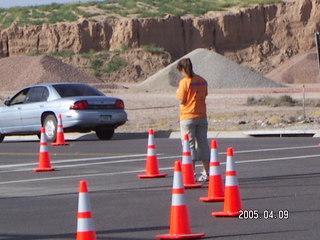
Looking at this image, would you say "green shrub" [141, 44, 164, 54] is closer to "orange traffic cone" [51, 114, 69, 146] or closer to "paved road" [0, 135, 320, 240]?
"orange traffic cone" [51, 114, 69, 146]

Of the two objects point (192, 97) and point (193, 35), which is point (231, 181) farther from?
point (193, 35)

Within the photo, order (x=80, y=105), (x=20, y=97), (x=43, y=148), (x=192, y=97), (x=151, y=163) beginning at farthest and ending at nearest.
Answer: (x=20, y=97) < (x=80, y=105) < (x=43, y=148) < (x=151, y=163) < (x=192, y=97)

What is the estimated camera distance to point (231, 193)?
Result: 413 inches

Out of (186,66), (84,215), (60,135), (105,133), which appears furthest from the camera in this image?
(105,133)

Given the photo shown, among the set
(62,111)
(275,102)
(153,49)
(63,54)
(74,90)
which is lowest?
(62,111)

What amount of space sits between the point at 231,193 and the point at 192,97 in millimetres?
3803

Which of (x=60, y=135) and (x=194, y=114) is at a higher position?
(x=194, y=114)

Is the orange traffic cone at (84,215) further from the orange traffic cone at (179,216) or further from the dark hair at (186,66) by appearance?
the dark hair at (186,66)

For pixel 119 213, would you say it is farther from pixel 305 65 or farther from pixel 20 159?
pixel 305 65

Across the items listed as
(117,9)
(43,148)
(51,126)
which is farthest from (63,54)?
(43,148)

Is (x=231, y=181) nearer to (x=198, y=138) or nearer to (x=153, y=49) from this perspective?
(x=198, y=138)

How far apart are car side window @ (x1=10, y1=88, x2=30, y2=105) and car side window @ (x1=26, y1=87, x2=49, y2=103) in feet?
0.62

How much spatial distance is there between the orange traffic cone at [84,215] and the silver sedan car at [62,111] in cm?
1590

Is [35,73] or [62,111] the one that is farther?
[35,73]
